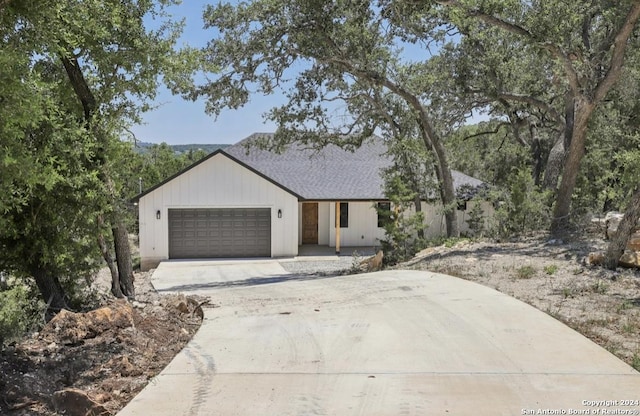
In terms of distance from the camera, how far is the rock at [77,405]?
182 inches

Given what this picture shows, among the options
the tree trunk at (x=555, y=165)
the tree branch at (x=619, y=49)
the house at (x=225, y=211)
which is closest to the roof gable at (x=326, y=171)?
the house at (x=225, y=211)

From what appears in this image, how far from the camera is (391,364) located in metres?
5.81

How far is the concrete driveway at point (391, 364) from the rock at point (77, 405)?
24 cm

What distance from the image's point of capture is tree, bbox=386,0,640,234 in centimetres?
1298

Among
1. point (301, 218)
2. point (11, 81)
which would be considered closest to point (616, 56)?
point (11, 81)

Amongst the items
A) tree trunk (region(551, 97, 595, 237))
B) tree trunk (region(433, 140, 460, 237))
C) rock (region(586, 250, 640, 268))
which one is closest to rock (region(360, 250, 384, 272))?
tree trunk (region(433, 140, 460, 237))

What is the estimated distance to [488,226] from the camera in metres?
18.5

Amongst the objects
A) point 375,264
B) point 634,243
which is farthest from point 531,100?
point 634,243

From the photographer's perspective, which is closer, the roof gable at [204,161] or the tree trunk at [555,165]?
the tree trunk at [555,165]

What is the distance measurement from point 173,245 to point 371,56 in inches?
456

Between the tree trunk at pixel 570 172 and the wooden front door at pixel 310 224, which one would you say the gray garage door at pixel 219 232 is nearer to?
the wooden front door at pixel 310 224

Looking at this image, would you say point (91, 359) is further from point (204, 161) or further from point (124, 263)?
point (204, 161)

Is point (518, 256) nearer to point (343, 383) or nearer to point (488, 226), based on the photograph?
point (488, 226)

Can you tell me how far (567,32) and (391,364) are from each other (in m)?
10.7
